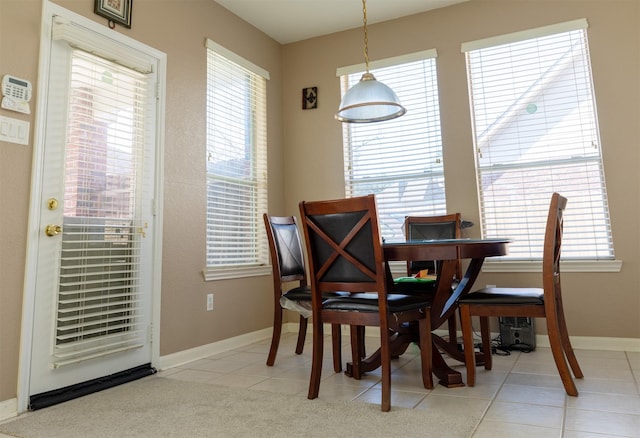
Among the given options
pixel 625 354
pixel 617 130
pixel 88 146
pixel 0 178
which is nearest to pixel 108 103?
pixel 88 146

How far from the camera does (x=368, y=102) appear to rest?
2672 millimetres

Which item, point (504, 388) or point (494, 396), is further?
point (504, 388)

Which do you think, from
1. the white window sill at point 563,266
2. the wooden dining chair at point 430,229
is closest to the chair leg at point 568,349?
the wooden dining chair at point 430,229

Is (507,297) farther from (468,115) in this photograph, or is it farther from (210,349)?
(210,349)

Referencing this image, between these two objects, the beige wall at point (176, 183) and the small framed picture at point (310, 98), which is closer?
the beige wall at point (176, 183)

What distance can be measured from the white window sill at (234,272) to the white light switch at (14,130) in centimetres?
153

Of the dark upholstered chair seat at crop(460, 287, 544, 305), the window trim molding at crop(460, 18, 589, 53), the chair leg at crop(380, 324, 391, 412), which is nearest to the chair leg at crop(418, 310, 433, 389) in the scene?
the dark upholstered chair seat at crop(460, 287, 544, 305)

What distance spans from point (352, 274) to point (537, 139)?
7.66ft

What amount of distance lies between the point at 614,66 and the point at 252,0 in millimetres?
2983

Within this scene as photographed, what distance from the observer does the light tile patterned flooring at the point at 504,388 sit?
177 centimetres

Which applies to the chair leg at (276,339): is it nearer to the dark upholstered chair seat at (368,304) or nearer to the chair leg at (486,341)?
the dark upholstered chair seat at (368,304)

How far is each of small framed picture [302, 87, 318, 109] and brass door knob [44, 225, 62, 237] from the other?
274 cm

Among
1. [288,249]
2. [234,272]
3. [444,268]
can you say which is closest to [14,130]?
[288,249]

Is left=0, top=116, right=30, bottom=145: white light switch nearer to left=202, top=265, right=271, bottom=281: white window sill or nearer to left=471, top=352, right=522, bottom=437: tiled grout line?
left=202, top=265, right=271, bottom=281: white window sill
